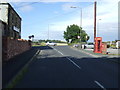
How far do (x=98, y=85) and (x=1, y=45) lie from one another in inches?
313

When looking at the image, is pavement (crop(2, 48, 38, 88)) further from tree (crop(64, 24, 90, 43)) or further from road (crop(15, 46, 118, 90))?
tree (crop(64, 24, 90, 43))

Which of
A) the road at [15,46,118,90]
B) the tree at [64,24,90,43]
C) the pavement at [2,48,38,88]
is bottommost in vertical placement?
the road at [15,46,118,90]

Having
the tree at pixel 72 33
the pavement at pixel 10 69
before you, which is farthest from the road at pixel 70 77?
the tree at pixel 72 33

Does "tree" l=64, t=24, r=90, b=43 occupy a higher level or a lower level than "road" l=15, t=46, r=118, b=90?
higher

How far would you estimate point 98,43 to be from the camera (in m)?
30.1

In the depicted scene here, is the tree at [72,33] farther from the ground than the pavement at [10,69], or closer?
farther from the ground

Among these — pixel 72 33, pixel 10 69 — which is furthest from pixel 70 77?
pixel 72 33

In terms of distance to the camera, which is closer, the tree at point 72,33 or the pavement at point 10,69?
the pavement at point 10,69

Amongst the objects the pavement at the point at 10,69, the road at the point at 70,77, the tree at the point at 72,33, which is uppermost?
the tree at the point at 72,33

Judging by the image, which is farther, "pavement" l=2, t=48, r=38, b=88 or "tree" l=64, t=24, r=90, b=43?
"tree" l=64, t=24, r=90, b=43

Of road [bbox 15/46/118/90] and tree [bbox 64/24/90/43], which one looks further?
tree [bbox 64/24/90/43]

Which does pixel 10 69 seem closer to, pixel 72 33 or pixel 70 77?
pixel 70 77

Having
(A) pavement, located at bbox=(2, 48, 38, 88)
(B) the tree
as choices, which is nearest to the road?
(A) pavement, located at bbox=(2, 48, 38, 88)

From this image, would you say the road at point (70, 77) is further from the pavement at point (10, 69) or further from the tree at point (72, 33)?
the tree at point (72, 33)
